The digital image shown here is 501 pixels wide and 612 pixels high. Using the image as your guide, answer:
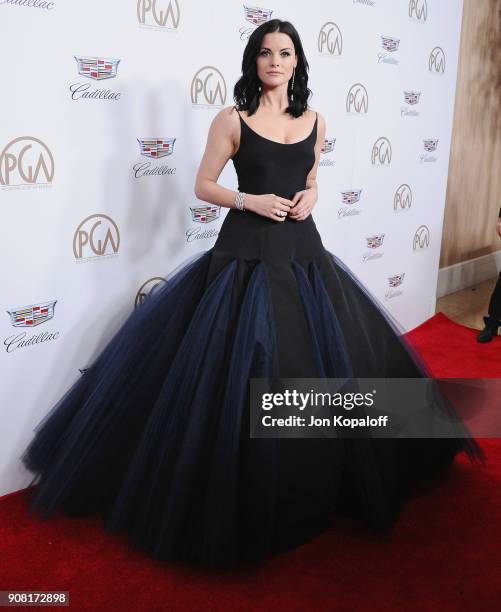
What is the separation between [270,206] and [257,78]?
1.41ft

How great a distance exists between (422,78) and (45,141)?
2483 millimetres

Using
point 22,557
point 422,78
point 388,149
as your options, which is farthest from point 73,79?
point 422,78

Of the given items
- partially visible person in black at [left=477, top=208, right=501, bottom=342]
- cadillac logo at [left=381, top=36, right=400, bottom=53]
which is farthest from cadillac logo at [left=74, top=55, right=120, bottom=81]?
partially visible person in black at [left=477, top=208, right=501, bottom=342]

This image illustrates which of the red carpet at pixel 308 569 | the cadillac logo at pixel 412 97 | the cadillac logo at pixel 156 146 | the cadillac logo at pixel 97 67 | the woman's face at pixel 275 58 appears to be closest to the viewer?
the red carpet at pixel 308 569

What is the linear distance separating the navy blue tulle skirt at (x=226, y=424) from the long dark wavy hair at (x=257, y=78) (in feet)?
1.18

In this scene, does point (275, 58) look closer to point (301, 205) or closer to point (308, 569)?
point (301, 205)

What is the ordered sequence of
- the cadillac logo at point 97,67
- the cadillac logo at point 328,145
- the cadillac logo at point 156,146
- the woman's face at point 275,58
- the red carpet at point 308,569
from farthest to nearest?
the cadillac logo at point 328,145
the cadillac logo at point 156,146
the cadillac logo at point 97,67
the woman's face at point 275,58
the red carpet at point 308,569

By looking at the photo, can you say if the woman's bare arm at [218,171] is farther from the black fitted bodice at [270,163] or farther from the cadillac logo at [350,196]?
the cadillac logo at [350,196]

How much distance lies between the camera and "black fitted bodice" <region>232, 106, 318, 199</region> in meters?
2.12

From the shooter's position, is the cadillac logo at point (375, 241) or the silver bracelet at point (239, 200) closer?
the silver bracelet at point (239, 200)

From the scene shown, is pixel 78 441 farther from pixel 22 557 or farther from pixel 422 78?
pixel 422 78

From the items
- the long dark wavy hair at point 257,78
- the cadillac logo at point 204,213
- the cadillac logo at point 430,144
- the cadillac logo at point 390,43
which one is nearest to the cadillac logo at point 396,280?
the cadillac logo at point 430,144

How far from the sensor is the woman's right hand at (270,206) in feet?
6.90

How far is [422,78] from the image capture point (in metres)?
3.85
